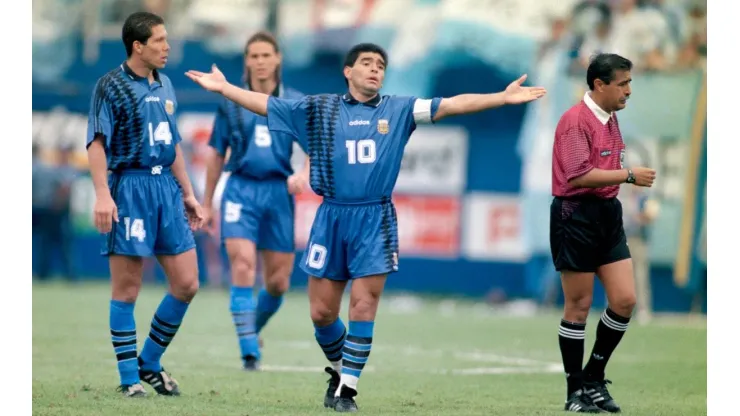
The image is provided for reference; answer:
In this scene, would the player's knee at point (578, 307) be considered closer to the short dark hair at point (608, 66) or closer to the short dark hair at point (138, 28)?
the short dark hair at point (608, 66)

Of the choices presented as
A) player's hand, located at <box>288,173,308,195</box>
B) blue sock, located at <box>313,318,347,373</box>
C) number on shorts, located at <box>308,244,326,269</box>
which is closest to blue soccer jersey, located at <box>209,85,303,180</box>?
player's hand, located at <box>288,173,308,195</box>

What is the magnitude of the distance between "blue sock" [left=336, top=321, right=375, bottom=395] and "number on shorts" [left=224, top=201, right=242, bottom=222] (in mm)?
3091

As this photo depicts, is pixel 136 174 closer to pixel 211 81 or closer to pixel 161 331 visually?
pixel 211 81

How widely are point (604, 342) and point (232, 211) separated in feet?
12.3

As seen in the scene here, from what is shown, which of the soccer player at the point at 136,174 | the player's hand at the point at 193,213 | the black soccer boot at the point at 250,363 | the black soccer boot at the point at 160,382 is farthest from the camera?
the black soccer boot at the point at 250,363

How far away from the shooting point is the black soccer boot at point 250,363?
11188mm

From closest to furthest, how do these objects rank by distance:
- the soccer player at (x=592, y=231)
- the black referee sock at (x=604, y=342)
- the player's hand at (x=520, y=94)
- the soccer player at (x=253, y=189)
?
1. the player's hand at (x=520, y=94)
2. the soccer player at (x=592, y=231)
3. the black referee sock at (x=604, y=342)
4. the soccer player at (x=253, y=189)

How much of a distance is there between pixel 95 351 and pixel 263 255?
2029mm

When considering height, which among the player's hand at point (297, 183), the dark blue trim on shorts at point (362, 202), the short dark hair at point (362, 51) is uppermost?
the short dark hair at point (362, 51)

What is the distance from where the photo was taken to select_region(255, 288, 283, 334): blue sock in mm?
11891

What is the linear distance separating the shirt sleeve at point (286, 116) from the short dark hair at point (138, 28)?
2.97ft

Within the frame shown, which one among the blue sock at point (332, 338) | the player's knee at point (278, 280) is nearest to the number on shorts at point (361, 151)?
the blue sock at point (332, 338)

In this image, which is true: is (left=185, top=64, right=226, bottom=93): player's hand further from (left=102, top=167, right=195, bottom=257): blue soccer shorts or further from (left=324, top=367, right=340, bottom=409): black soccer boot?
(left=324, top=367, right=340, bottom=409): black soccer boot

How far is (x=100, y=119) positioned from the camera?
29.3 ft
